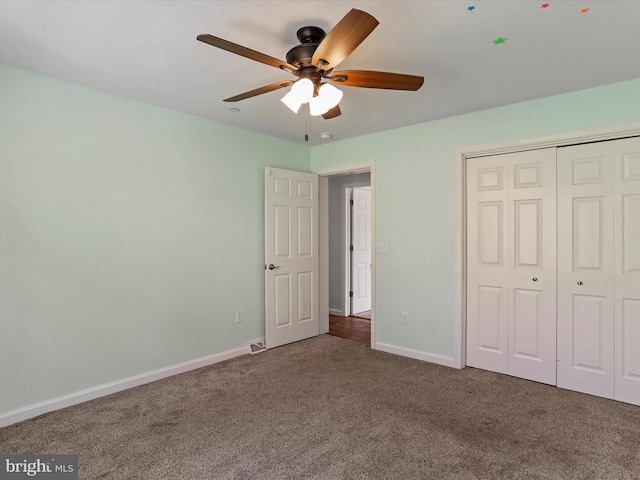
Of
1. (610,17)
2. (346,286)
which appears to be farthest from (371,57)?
(346,286)

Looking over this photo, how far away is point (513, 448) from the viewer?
2.15 meters

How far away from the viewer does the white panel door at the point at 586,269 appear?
280 centimetres

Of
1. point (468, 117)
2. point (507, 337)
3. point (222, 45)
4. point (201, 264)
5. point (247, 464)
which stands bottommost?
point (247, 464)

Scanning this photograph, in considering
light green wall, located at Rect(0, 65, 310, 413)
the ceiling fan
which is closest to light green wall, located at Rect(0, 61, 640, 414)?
light green wall, located at Rect(0, 65, 310, 413)

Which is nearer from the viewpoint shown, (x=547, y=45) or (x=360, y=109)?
(x=547, y=45)

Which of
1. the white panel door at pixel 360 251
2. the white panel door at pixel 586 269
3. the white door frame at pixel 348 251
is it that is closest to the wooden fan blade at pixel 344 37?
the white panel door at pixel 586 269

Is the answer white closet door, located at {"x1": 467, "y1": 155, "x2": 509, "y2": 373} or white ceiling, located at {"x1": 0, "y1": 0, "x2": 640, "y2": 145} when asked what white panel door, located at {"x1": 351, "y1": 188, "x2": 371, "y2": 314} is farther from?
white ceiling, located at {"x1": 0, "y1": 0, "x2": 640, "y2": 145}

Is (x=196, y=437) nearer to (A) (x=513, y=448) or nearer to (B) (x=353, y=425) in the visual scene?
(B) (x=353, y=425)

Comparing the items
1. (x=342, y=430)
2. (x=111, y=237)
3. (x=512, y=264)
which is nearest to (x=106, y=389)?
(x=111, y=237)

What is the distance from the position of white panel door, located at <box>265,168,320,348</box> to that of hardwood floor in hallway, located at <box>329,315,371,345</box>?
39 centimetres

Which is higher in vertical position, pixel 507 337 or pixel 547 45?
pixel 547 45

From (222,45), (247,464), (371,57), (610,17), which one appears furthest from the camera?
(371,57)

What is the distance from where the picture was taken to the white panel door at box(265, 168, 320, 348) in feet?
13.4

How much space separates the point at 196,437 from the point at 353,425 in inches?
40.6
